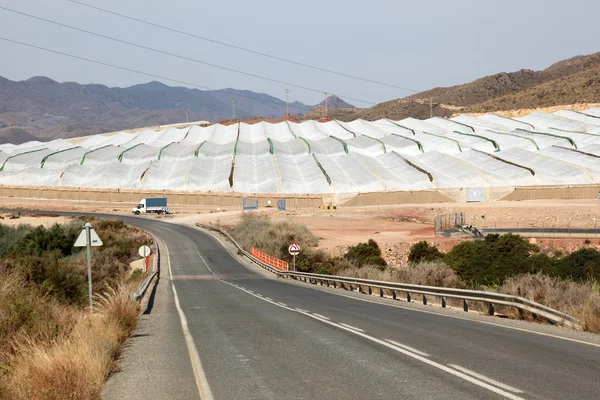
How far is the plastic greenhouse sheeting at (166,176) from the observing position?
9862 centimetres

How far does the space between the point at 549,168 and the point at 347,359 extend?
91.1 m

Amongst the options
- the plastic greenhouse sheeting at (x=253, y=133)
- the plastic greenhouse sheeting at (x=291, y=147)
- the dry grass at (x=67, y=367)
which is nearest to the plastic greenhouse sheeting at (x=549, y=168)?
the plastic greenhouse sheeting at (x=291, y=147)

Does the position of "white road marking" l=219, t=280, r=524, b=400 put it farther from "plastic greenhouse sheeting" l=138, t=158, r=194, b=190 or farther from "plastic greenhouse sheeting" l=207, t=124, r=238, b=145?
"plastic greenhouse sheeting" l=207, t=124, r=238, b=145

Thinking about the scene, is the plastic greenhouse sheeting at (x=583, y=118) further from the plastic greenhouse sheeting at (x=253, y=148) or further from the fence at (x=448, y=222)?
the fence at (x=448, y=222)

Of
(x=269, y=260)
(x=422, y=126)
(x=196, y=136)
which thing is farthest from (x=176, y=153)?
(x=269, y=260)

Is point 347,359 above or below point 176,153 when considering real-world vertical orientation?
below

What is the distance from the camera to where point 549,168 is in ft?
311

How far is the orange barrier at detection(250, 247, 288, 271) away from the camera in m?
47.9

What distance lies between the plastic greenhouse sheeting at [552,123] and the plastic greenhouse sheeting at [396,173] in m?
41.3

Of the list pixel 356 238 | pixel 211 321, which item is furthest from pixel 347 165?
pixel 211 321

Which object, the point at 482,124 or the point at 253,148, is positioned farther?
the point at 482,124

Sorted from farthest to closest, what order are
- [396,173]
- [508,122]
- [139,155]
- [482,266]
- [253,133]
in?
[508,122] → [253,133] → [139,155] → [396,173] → [482,266]

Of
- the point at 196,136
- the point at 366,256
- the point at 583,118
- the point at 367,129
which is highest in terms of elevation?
the point at 583,118

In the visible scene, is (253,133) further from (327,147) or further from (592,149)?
(592,149)
